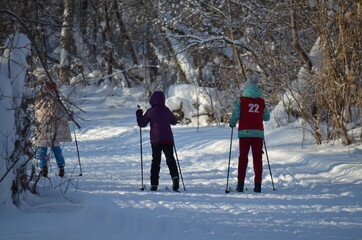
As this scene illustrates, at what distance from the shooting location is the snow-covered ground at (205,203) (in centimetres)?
493

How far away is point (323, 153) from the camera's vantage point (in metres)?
10.1

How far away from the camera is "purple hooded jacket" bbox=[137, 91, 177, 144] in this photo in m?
7.89

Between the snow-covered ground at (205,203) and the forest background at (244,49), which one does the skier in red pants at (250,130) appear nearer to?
the snow-covered ground at (205,203)

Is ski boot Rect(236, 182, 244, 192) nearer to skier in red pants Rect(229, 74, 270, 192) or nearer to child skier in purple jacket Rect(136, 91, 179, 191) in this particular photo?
skier in red pants Rect(229, 74, 270, 192)

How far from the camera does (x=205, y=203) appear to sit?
646 cm

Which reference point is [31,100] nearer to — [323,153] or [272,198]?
[272,198]

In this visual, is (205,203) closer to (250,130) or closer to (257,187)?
(257,187)

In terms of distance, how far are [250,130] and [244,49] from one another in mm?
9715

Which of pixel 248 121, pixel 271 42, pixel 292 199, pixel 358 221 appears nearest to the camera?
pixel 358 221

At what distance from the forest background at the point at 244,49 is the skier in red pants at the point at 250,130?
2648 millimetres

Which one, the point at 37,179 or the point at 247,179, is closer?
the point at 37,179

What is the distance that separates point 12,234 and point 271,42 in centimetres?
1216

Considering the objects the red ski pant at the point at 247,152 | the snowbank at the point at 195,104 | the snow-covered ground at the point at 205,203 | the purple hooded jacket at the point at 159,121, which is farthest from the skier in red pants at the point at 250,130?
the snowbank at the point at 195,104

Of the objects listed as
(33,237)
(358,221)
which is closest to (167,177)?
(358,221)
